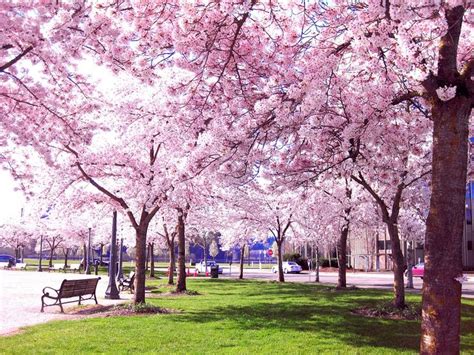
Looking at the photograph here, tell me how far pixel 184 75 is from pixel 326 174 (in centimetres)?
392

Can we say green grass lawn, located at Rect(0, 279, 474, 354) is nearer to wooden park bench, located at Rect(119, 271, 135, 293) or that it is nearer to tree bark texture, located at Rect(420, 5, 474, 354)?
tree bark texture, located at Rect(420, 5, 474, 354)

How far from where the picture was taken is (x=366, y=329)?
418 inches

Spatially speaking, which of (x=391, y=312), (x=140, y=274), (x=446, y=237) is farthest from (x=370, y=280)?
(x=446, y=237)

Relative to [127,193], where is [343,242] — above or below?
below

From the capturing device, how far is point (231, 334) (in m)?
9.66

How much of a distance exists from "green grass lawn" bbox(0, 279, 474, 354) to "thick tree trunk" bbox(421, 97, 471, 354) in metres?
2.53

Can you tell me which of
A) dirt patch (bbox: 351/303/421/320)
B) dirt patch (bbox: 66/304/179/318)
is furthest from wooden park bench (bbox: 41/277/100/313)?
dirt patch (bbox: 351/303/421/320)

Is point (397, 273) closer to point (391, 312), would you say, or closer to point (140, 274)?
point (391, 312)

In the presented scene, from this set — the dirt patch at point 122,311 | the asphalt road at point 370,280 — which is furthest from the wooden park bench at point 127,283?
the asphalt road at point 370,280

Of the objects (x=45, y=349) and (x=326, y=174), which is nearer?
(x=45, y=349)

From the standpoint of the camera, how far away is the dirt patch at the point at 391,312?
41.8 ft

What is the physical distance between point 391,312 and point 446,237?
7913 mm

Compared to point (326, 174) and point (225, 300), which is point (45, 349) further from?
point (225, 300)

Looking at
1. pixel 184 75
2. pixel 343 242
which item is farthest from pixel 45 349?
pixel 343 242
